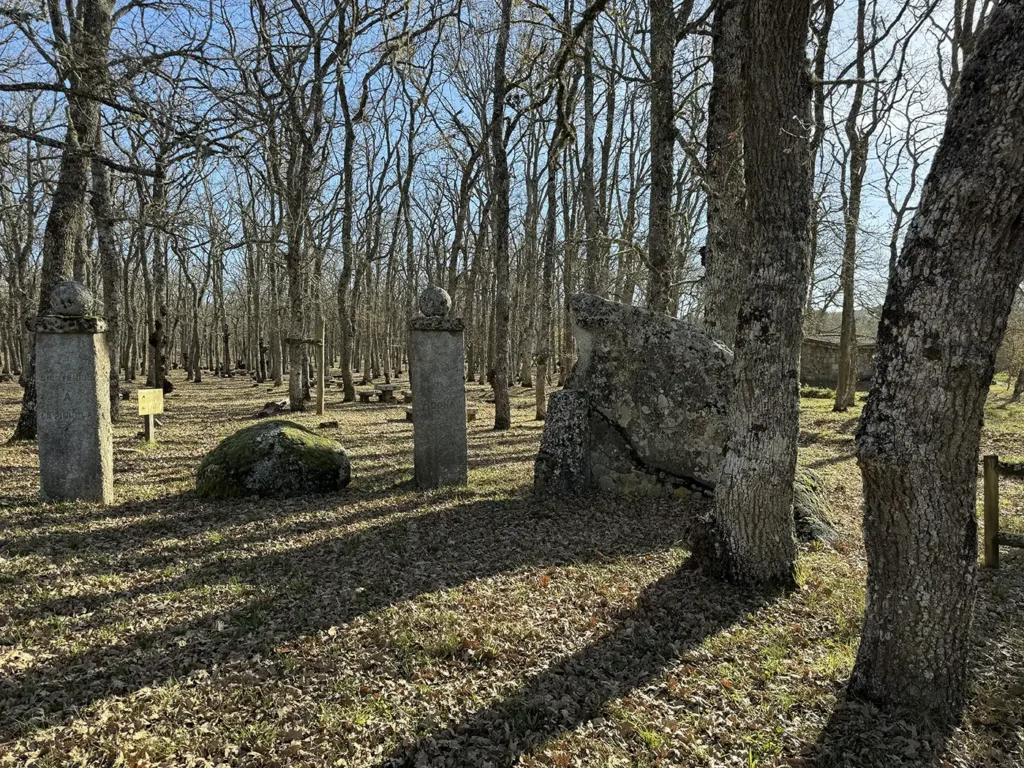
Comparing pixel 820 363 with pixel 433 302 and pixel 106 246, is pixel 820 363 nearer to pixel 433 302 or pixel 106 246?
pixel 433 302

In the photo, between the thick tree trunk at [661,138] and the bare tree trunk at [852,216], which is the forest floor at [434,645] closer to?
the thick tree trunk at [661,138]

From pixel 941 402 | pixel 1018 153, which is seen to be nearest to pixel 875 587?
pixel 941 402

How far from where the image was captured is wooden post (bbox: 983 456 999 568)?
4.90m

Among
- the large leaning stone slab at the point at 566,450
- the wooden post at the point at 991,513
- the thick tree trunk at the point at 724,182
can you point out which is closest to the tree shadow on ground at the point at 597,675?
the wooden post at the point at 991,513

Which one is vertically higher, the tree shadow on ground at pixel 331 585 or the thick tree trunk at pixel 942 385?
the thick tree trunk at pixel 942 385

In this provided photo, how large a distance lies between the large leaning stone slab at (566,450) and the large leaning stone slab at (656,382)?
23 centimetres

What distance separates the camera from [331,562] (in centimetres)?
503

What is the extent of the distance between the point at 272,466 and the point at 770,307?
5790 millimetres

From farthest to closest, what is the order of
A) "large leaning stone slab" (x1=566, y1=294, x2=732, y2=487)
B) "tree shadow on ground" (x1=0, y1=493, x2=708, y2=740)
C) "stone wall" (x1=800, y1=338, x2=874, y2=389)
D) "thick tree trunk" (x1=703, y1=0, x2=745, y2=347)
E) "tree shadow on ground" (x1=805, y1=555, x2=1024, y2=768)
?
"stone wall" (x1=800, y1=338, x2=874, y2=389) < "large leaning stone slab" (x1=566, y1=294, x2=732, y2=487) < "thick tree trunk" (x1=703, y1=0, x2=745, y2=347) < "tree shadow on ground" (x1=0, y1=493, x2=708, y2=740) < "tree shadow on ground" (x1=805, y1=555, x2=1024, y2=768)

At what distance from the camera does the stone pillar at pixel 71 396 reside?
6031 millimetres

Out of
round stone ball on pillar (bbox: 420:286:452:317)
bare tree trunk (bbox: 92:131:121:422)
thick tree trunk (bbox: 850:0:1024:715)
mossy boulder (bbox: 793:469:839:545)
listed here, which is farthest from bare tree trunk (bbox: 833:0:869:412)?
bare tree trunk (bbox: 92:131:121:422)

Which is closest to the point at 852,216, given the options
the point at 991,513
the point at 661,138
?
the point at 661,138

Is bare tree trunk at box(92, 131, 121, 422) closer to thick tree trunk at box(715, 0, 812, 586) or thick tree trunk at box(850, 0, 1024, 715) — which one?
thick tree trunk at box(715, 0, 812, 586)

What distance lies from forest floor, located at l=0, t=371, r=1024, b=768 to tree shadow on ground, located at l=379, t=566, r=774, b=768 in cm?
1
